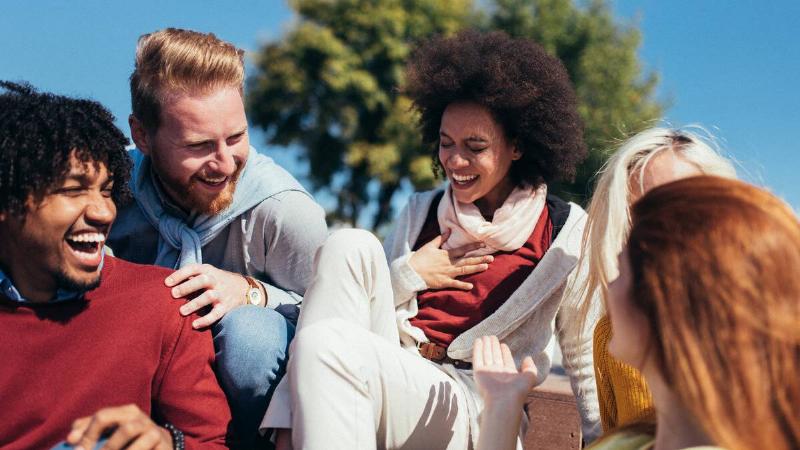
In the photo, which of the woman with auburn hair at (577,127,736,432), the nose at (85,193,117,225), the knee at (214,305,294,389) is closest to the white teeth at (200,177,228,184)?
the knee at (214,305,294,389)

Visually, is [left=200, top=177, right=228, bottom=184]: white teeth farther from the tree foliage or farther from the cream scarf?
the tree foliage

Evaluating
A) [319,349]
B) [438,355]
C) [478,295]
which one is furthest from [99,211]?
[478,295]

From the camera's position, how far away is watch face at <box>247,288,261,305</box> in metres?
3.02

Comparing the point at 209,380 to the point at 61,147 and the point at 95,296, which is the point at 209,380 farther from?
the point at 61,147

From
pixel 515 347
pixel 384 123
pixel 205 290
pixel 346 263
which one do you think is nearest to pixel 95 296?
pixel 205 290

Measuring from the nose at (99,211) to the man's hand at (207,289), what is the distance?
A: 301 millimetres

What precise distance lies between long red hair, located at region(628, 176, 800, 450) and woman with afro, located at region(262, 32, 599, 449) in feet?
2.98

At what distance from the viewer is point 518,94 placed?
362 centimetres

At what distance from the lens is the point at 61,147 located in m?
2.40

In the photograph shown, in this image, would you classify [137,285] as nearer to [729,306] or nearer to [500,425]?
[500,425]

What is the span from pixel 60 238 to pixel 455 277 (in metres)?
1.52

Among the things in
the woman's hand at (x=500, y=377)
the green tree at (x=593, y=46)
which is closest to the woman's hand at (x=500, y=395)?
the woman's hand at (x=500, y=377)

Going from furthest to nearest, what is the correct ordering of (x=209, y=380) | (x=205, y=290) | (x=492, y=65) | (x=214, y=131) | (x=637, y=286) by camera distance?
(x=492, y=65)
(x=214, y=131)
(x=205, y=290)
(x=209, y=380)
(x=637, y=286)

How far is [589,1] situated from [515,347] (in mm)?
20896
